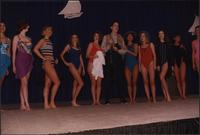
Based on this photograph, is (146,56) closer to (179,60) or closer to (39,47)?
(179,60)

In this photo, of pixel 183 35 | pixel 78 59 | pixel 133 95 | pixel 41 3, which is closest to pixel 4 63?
pixel 78 59

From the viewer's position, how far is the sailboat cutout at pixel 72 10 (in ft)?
33.5

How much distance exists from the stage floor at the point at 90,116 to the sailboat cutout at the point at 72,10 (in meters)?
2.31

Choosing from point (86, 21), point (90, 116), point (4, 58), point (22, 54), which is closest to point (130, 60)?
point (86, 21)

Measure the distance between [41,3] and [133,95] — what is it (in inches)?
114

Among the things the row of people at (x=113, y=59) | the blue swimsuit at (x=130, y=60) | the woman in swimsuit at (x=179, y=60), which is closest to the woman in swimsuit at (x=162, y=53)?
the row of people at (x=113, y=59)

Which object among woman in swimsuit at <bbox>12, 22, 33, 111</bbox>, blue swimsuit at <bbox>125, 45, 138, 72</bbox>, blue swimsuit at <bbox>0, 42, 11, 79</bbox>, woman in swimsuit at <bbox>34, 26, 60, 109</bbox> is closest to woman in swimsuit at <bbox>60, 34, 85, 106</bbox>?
woman in swimsuit at <bbox>34, 26, 60, 109</bbox>

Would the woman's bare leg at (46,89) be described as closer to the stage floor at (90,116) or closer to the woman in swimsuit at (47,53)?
the woman in swimsuit at (47,53)

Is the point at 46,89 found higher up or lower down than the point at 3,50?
lower down

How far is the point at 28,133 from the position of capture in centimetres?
638

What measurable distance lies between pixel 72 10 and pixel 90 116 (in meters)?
3.36

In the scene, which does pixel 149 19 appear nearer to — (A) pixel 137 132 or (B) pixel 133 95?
(B) pixel 133 95

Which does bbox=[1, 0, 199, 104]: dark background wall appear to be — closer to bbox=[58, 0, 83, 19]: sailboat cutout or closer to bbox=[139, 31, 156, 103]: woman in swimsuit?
bbox=[58, 0, 83, 19]: sailboat cutout

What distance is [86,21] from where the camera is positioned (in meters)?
10.7
